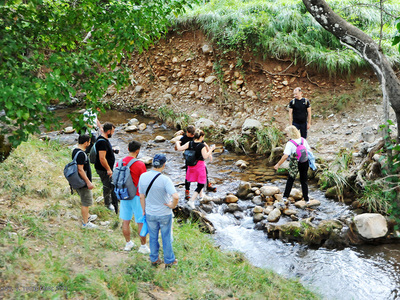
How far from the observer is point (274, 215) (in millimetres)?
6527

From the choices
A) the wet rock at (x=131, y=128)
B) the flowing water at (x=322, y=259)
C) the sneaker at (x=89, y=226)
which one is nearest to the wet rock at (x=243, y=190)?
the flowing water at (x=322, y=259)

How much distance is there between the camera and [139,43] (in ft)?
13.1

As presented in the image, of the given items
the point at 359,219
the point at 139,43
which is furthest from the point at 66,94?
the point at 359,219

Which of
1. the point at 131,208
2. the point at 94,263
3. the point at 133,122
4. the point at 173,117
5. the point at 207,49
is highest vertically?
the point at 207,49

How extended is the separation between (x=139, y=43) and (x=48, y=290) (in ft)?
9.41

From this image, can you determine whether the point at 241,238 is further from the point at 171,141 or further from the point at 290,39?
the point at 290,39

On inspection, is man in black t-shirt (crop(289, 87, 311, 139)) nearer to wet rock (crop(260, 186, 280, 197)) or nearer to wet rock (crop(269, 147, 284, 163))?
wet rock (crop(269, 147, 284, 163))

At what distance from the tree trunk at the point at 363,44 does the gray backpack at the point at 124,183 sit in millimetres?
3888

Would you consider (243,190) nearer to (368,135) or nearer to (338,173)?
(338,173)

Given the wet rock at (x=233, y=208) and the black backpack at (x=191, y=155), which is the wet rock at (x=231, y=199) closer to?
the wet rock at (x=233, y=208)

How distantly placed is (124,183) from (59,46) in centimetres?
189

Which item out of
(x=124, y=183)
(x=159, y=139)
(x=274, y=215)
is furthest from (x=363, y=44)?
(x=159, y=139)

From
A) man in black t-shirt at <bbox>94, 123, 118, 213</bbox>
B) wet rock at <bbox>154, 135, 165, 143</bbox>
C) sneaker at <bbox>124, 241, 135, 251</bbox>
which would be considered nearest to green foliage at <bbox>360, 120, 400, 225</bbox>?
sneaker at <bbox>124, 241, 135, 251</bbox>

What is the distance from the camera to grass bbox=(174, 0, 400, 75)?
1066 centimetres
